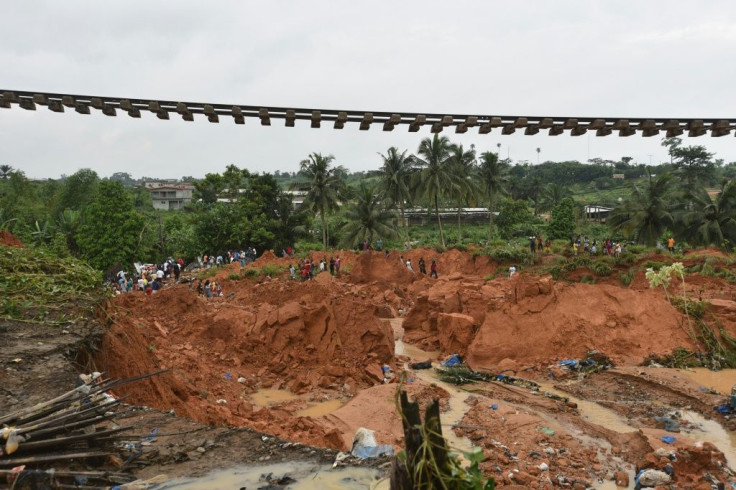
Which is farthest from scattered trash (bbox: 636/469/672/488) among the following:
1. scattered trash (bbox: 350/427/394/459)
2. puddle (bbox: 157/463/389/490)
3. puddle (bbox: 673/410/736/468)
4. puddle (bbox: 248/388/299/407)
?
puddle (bbox: 248/388/299/407)

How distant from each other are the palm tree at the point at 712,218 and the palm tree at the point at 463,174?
1187 cm

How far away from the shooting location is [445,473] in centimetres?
298

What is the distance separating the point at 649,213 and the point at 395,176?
14.8 m

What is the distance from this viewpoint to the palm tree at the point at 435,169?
104 ft

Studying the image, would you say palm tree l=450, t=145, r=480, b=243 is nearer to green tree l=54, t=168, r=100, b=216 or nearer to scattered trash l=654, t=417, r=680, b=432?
scattered trash l=654, t=417, r=680, b=432

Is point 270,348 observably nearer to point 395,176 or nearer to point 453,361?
point 453,361

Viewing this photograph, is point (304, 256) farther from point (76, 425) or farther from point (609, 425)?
point (76, 425)

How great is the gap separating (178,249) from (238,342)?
22.7 m

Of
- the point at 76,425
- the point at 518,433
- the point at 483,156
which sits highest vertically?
the point at 483,156

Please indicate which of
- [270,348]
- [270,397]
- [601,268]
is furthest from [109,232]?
[601,268]

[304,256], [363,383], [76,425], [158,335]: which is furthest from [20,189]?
[76,425]

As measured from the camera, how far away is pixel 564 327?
14.7 m

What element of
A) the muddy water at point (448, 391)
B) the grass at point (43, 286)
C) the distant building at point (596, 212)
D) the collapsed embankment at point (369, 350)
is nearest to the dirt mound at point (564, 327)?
the collapsed embankment at point (369, 350)

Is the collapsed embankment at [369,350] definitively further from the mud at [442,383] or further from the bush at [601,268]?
the bush at [601,268]
